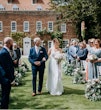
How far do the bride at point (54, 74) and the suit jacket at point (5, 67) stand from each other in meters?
3.89

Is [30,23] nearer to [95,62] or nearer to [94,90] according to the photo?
[95,62]

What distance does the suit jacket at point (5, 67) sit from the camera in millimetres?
10055

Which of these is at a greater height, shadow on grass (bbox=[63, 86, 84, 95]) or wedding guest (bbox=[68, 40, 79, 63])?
wedding guest (bbox=[68, 40, 79, 63])

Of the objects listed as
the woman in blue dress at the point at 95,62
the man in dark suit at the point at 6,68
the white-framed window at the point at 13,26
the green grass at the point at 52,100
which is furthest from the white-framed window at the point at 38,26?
the man in dark suit at the point at 6,68

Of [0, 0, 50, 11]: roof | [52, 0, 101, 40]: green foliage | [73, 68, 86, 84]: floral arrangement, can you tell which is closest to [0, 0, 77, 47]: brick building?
[52, 0, 101, 40]: green foliage

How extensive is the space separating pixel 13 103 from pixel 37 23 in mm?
43938

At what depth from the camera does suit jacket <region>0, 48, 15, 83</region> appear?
1005 centimetres

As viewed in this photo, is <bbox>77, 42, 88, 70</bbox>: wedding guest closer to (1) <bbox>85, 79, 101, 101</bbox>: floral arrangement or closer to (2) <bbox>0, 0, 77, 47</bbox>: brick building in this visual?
(1) <bbox>85, 79, 101, 101</bbox>: floral arrangement

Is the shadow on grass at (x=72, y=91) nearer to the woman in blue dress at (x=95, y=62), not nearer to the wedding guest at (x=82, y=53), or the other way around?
the woman in blue dress at (x=95, y=62)

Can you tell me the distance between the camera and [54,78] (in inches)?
547

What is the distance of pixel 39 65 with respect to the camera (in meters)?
13.5

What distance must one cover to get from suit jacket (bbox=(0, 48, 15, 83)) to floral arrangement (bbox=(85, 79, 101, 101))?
3.65 m

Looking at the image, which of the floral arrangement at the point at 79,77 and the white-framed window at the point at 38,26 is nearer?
the floral arrangement at the point at 79,77

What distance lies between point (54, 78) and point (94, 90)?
1813 millimetres
